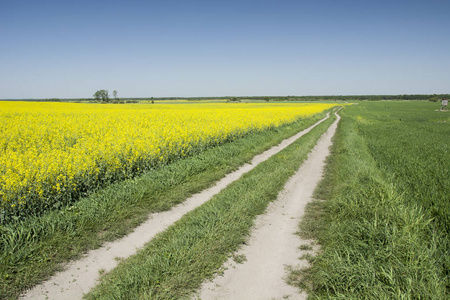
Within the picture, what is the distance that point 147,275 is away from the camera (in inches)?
144

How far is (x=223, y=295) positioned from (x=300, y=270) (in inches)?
50.6

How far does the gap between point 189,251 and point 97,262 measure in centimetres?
153

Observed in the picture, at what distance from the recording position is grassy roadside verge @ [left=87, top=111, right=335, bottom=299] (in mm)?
3486

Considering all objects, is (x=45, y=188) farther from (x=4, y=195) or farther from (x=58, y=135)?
(x=58, y=135)

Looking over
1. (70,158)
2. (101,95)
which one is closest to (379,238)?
(70,158)

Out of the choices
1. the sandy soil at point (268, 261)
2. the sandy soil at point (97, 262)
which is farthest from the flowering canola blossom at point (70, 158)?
the sandy soil at point (268, 261)

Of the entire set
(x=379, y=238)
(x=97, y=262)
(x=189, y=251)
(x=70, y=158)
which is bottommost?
(x=97, y=262)

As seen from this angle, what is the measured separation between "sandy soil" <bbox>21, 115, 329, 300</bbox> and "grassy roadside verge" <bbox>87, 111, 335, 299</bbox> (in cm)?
22

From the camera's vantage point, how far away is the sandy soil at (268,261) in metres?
3.51

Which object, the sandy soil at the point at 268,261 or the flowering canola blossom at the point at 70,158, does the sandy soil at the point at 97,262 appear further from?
the flowering canola blossom at the point at 70,158

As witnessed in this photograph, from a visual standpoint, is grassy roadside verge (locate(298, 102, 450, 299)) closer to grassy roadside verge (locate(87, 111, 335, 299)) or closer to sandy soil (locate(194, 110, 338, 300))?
sandy soil (locate(194, 110, 338, 300))

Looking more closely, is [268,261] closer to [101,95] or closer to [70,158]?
[70,158]

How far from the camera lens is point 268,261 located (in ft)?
13.8

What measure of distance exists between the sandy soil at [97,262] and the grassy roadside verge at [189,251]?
0.22 m
